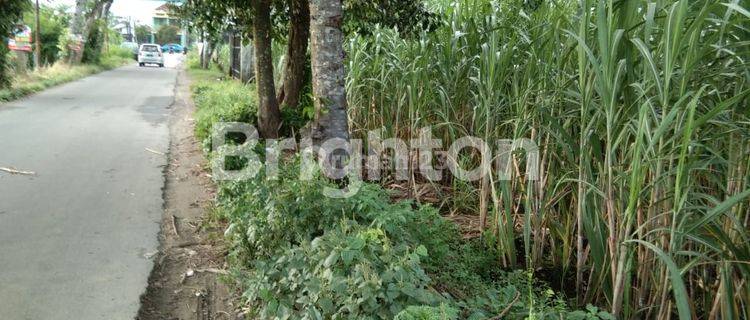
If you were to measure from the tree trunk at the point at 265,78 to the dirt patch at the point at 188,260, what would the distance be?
0.94 m

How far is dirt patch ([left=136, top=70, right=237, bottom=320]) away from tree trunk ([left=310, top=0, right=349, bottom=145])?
3.99 feet

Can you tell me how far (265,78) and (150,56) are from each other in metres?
Answer: 30.4

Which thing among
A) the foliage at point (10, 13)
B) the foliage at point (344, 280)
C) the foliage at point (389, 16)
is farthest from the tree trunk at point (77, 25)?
the foliage at point (344, 280)

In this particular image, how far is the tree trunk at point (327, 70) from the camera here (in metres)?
4.48

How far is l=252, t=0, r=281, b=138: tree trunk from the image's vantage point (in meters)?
7.16

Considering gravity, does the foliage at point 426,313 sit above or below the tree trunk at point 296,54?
below

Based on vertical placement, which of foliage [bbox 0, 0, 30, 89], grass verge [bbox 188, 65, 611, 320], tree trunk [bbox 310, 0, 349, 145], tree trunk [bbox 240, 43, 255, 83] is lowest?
grass verge [bbox 188, 65, 611, 320]

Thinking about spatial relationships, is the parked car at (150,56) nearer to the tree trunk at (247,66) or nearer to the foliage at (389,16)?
the tree trunk at (247,66)

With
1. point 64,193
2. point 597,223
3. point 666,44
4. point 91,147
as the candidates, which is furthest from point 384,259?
point 91,147

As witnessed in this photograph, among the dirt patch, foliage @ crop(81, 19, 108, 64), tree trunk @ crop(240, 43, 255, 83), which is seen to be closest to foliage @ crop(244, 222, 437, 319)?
the dirt patch

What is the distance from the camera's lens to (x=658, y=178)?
2.51 metres

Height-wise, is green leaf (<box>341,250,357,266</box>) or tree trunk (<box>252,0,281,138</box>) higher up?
tree trunk (<box>252,0,281,138</box>)

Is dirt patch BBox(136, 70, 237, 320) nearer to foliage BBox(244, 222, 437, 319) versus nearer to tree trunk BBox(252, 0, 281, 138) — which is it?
foliage BBox(244, 222, 437, 319)

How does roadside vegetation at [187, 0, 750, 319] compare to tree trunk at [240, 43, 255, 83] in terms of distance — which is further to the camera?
tree trunk at [240, 43, 255, 83]
